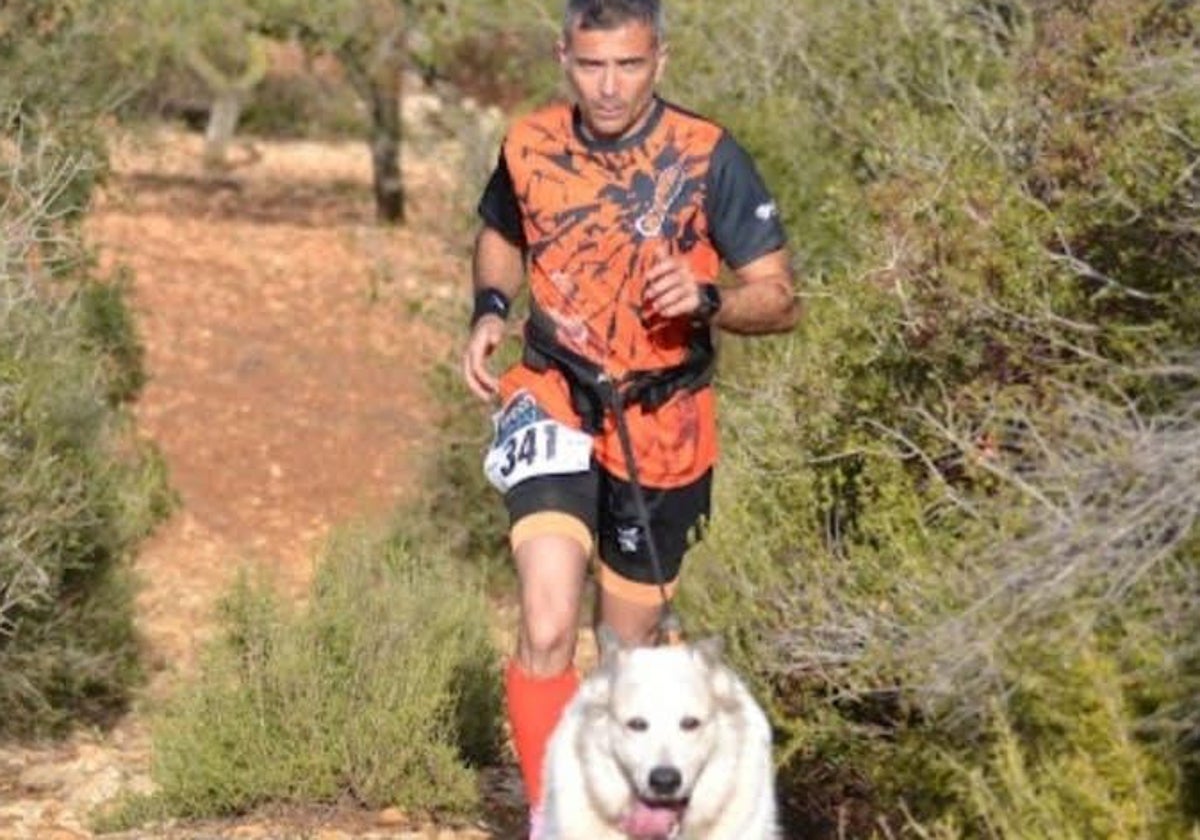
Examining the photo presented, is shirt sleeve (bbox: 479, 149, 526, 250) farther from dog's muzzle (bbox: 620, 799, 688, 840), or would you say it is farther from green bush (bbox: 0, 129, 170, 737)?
green bush (bbox: 0, 129, 170, 737)

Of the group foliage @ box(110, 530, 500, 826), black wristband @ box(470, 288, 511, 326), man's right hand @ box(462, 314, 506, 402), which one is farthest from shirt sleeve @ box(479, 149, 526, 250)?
foliage @ box(110, 530, 500, 826)

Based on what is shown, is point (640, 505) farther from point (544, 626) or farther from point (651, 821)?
point (651, 821)

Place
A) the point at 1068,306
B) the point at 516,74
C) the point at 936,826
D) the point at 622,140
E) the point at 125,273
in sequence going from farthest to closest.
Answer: the point at 516,74
the point at 125,273
the point at 1068,306
the point at 622,140
the point at 936,826

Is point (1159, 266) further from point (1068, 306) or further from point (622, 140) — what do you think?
point (622, 140)

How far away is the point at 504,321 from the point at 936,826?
85.7 inches

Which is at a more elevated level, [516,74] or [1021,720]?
[516,74]

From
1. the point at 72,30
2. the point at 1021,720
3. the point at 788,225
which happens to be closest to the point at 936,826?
the point at 1021,720

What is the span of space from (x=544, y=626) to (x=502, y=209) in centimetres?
120

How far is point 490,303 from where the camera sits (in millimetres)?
7586

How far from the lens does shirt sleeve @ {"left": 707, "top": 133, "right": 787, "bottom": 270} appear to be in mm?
7281

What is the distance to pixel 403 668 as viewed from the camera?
30.5 ft

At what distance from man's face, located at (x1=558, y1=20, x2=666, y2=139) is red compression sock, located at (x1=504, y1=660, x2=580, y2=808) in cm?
134

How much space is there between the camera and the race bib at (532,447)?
720cm

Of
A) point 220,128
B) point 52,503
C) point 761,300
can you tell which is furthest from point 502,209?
point 220,128
